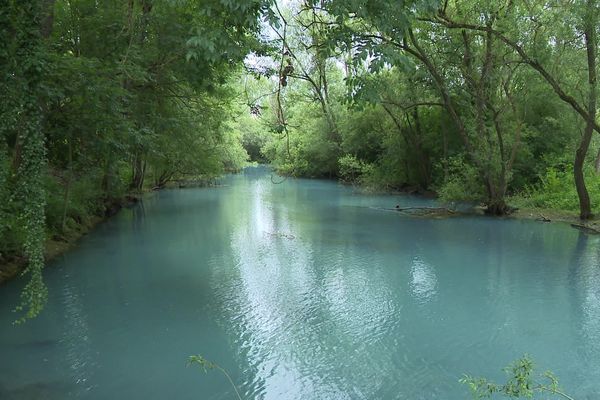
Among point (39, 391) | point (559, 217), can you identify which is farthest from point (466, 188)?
point (39, 391)

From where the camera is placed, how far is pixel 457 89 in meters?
18.5

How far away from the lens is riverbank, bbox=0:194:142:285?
1037 cm

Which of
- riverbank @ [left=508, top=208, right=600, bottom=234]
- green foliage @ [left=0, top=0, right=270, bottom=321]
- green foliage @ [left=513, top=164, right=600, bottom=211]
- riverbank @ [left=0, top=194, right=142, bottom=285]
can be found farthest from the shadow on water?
green foliage @ [left=513, top=164, right=600, bottom=211]

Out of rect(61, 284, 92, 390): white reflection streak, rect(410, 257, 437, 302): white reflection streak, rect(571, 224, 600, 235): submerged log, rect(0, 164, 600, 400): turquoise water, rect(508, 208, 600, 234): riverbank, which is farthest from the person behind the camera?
rect(508, 208, 600, 234): riverbank

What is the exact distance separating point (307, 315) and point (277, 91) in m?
4.65

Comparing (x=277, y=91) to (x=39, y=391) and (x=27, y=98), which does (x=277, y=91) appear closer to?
(x=27, y=98)

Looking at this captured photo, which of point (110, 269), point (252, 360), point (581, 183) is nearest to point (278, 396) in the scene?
point (252, 360)

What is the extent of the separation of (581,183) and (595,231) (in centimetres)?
176

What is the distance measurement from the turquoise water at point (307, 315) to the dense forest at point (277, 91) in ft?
5.04

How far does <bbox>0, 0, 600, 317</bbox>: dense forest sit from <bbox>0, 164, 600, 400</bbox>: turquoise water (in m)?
1.54

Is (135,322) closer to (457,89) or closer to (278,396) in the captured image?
(278,396)

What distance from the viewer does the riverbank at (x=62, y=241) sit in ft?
34.0

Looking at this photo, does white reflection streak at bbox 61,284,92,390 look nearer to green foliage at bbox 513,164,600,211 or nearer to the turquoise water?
the turquoise water

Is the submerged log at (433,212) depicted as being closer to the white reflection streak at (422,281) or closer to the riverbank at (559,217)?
the riverbank at (559,217)
